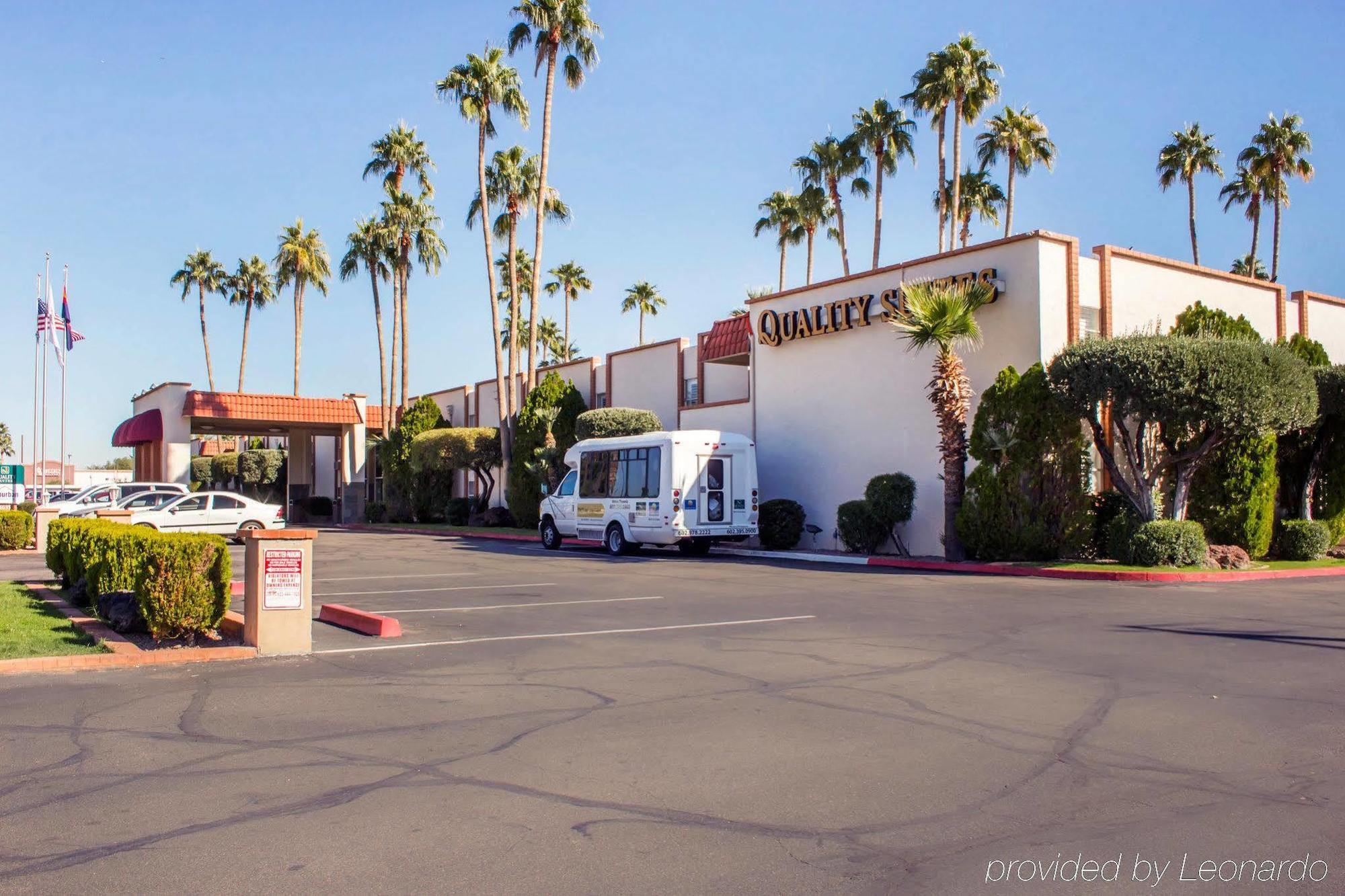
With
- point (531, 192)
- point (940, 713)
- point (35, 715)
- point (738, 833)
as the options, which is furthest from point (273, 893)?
point (531, 192)

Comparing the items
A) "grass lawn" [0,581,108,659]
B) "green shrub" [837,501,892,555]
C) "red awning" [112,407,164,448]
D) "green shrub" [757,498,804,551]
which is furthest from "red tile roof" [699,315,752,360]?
"red awning" [112,407,164,448]

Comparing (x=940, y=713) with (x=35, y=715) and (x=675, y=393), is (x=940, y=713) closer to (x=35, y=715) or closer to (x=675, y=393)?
(x=35, y=715)

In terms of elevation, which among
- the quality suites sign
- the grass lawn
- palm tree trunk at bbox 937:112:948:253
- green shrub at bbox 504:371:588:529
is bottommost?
the grass lawn

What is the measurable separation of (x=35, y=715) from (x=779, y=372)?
2214 cm

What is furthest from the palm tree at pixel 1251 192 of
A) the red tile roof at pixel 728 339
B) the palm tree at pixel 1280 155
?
the red tile roof at pixel 728 339

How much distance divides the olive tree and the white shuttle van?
25.6 ft

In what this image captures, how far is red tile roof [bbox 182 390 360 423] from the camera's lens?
42.1 meters

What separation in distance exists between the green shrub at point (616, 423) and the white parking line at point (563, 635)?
1921cm

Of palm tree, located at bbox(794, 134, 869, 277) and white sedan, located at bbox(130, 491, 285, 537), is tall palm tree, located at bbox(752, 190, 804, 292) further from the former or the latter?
white sedan, located at bbox(130, 491, 285, 537)

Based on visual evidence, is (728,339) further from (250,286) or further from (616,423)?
(250,286)

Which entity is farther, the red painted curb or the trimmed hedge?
the red painted curb

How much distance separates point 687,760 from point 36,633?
26.6 feet

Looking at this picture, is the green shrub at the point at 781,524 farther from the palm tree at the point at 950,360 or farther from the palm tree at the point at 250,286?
the palm tree at the point at 250,286

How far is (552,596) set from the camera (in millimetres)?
15492
